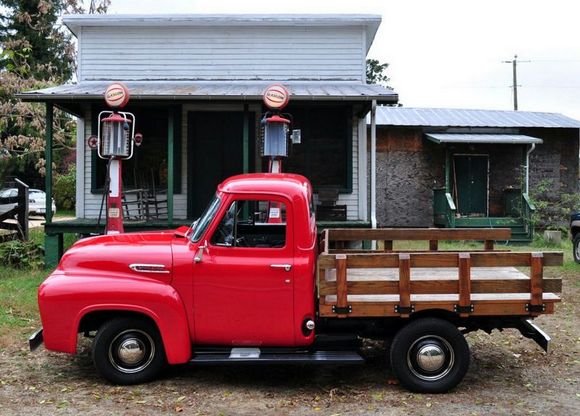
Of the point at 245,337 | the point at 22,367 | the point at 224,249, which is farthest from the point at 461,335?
the point at 22,367

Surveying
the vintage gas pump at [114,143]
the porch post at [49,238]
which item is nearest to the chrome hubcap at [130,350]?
the vintage gas pump at [114,143]

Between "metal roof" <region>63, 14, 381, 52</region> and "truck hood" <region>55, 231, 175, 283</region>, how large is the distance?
859 centimetres

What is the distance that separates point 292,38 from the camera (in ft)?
42.9

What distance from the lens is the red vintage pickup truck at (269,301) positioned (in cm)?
509

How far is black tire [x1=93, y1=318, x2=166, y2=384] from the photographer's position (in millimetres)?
5211

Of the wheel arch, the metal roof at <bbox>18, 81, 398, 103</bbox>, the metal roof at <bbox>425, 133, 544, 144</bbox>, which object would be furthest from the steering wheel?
the metal roof at <bbox>425, 133, 544, 144</bbox>

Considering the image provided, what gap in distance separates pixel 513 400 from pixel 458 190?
14679 mm

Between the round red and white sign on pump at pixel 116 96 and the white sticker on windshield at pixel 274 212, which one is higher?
the round red and white sign on pump at pixel 116 96

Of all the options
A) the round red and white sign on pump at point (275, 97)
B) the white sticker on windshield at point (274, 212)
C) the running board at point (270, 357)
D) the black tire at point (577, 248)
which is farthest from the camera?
the black tire at point (577, 248)

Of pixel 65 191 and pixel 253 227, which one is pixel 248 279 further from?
pixel 65 191

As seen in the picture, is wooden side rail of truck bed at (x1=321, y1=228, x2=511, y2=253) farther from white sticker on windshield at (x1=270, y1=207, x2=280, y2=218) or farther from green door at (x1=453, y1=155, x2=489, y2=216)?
green door at (x1=453, y1=155, x2=489, y2=216)

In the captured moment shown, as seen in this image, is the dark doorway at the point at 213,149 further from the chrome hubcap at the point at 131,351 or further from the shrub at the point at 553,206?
the shrub at the point at 553,206

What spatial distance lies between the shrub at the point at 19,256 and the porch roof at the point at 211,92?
2.97m

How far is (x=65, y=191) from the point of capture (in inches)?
1235
